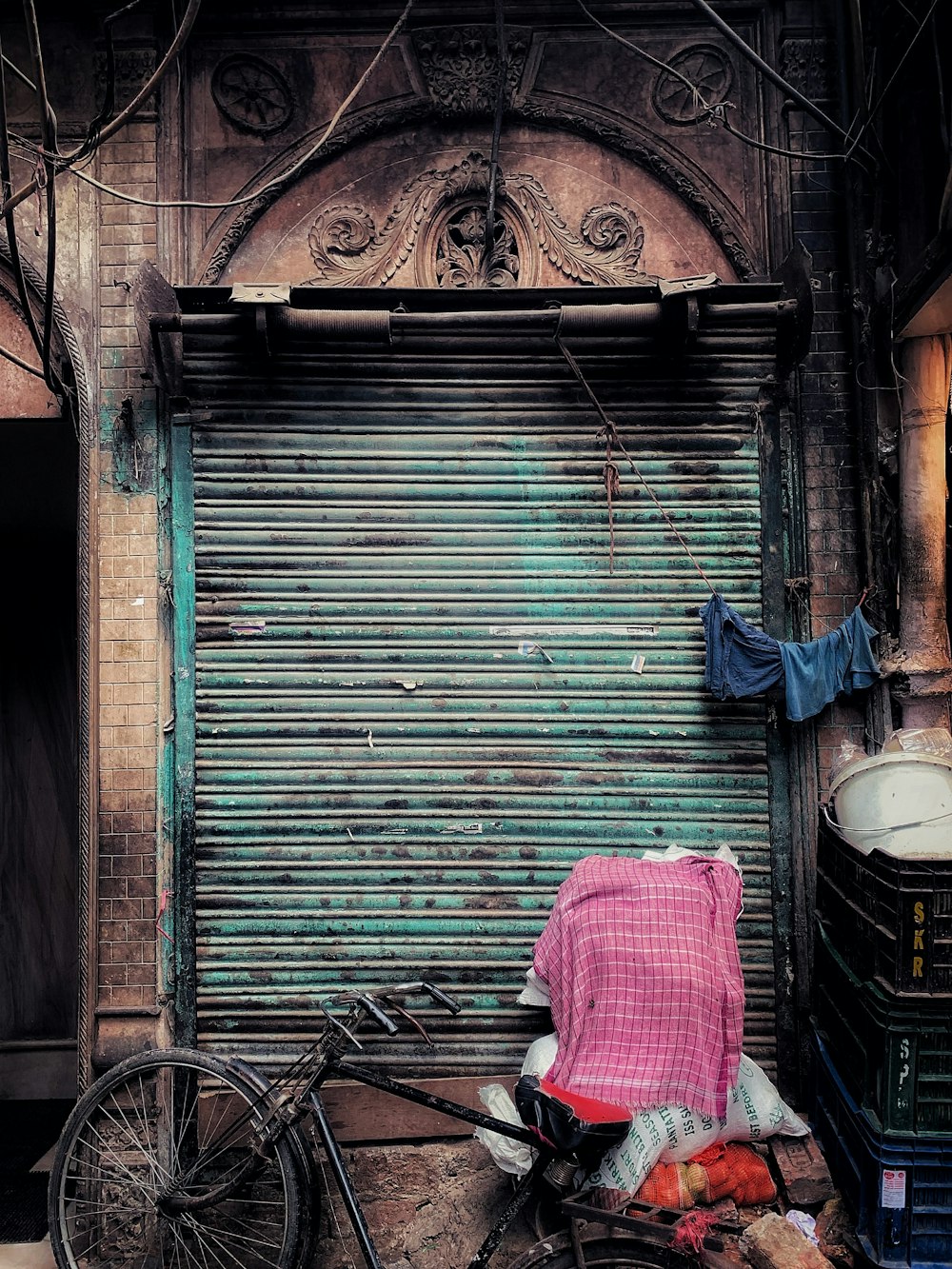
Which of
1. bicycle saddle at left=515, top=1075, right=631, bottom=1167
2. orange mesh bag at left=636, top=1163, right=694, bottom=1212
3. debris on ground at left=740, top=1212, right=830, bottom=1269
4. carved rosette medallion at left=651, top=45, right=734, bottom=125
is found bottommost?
debris on ground at left=740, top=1212, right=830, bottom=1269

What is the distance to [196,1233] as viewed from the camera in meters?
3.88

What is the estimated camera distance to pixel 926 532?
438 centimetres

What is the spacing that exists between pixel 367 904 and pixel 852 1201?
2462 mm

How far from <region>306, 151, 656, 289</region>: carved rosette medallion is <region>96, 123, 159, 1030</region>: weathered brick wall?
1.00m

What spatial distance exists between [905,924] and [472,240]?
3903 millimetres

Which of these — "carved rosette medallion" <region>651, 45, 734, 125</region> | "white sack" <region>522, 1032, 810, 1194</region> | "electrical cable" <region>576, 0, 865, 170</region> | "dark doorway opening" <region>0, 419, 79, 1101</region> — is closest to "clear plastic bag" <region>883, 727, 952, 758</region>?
"white sack" <region>522, 1032, 810, 1194</region>

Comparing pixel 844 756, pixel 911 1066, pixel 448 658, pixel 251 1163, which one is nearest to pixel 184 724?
pixel 448 658

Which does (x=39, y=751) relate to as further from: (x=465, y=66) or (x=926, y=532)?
(x=926, y=532)

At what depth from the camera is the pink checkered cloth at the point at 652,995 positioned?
3750 mm

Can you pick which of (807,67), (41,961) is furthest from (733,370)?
(41,961)

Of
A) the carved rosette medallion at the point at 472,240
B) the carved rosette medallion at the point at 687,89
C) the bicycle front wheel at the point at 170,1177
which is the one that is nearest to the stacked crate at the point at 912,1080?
the bicycle front wheel at the point at 170,1177

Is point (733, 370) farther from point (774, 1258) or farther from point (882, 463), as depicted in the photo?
point (774, 1258)

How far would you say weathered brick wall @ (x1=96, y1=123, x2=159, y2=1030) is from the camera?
4.53 meters

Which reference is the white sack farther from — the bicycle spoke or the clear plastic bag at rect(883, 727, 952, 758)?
the clear plastic bag at rect(883, 727, 952, 758)
